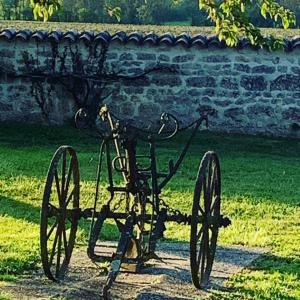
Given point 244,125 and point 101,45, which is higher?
point 101,45

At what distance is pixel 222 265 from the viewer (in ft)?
22.7

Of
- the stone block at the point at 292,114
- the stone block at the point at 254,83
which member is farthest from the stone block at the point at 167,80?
the stone block at the point at 292,114

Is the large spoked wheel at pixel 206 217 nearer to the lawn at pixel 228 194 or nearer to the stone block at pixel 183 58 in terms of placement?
the lawn at pixel 228 194

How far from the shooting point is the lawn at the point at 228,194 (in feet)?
22.1

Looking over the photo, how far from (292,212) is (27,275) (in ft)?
12.7

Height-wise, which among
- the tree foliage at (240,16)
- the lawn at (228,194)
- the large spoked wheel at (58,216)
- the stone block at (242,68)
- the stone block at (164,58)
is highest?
the tree foliage at (240,16)

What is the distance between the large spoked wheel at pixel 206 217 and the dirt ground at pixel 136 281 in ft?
0.43

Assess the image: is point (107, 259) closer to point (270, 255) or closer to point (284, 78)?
point (270, 255)

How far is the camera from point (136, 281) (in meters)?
6.20

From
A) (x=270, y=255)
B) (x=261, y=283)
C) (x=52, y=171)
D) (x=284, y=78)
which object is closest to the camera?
(x=52, y=171)

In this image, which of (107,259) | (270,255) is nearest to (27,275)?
(107,259)

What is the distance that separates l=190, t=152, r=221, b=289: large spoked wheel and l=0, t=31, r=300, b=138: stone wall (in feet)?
28.9

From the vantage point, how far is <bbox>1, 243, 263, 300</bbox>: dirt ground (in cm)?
583

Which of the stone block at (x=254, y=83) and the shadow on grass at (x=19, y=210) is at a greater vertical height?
the stone block at (x=254, y=83)
